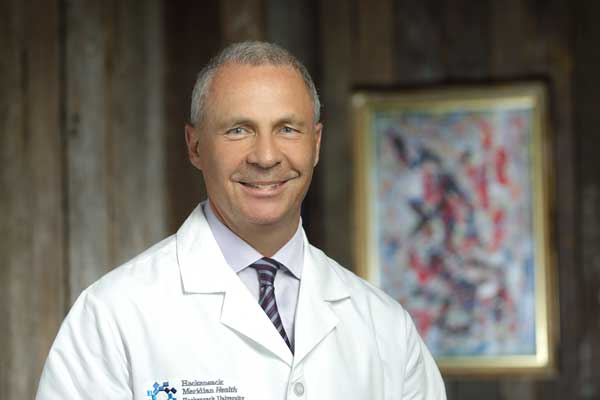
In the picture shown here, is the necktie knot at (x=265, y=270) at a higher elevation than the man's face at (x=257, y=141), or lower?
lower

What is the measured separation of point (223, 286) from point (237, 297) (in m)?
0.03

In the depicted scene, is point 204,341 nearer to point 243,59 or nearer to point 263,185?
point 263,185

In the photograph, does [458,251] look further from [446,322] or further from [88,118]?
[88,118]

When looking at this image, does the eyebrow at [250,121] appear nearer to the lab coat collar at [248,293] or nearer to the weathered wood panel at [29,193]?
the lab coat collar at [248,293]

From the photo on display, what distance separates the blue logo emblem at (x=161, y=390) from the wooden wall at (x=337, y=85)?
1.39m

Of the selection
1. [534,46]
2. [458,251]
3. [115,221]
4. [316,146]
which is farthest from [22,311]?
[534,46]

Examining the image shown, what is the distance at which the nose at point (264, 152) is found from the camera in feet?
5.37

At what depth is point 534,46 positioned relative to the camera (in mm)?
3656

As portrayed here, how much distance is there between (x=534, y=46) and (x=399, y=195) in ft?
2.30

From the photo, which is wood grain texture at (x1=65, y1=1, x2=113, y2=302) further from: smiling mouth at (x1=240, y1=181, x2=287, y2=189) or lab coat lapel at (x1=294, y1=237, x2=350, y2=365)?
smiling mouth at (x1=240, y1=181, x2=287, y2=189)

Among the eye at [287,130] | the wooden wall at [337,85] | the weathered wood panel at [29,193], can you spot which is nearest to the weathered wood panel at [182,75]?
the wooden wall at [337,85]

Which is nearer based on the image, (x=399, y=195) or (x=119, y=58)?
(x=119, y=58)

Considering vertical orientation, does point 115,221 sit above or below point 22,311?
above

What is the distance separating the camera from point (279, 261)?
179 centimetres
